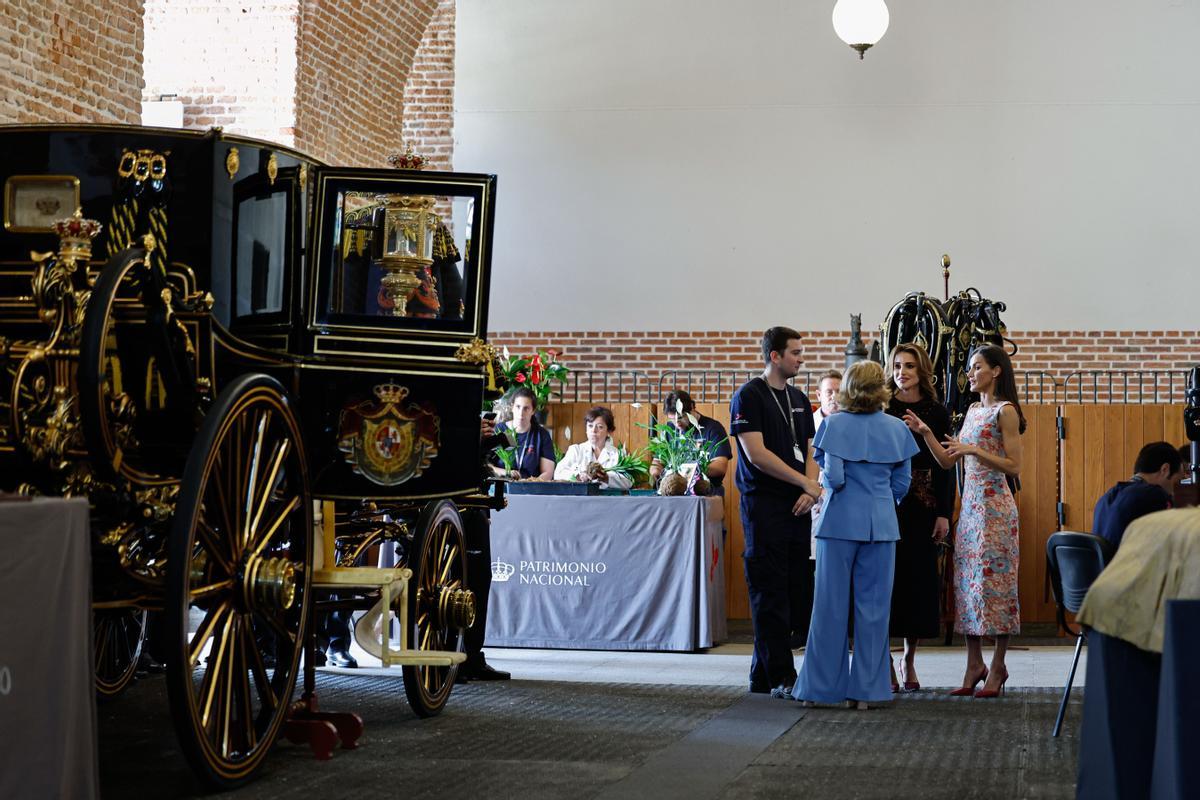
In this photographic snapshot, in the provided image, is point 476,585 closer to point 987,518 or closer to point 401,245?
point 401,245

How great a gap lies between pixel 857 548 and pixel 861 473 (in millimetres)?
331

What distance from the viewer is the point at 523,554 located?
9.67 m

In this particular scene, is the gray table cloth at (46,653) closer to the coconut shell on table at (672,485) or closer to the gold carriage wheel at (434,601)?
the gold carriage wheel at (434,601)

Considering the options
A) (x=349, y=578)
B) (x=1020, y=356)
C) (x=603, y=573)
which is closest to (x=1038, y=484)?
(x=1020, y=356)

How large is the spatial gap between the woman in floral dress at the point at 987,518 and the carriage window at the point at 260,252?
10.7ft

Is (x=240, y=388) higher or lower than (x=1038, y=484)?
higher

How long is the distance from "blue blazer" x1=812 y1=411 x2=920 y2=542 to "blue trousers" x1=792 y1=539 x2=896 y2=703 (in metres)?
0.08

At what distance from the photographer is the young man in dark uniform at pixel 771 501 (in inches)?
280

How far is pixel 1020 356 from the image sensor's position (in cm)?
1322

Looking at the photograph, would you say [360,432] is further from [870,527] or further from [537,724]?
[870,527]

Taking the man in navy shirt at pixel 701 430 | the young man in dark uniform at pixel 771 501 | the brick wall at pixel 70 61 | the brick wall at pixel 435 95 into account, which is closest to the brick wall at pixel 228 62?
the brick wall at pixel 70 61

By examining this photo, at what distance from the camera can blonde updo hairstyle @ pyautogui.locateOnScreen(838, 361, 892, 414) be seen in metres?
6.79

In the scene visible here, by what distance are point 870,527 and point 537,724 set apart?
168cm

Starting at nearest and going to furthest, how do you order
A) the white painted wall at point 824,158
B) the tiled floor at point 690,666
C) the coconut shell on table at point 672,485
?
the tiled floor at point 690,666, the coconut shell on table at point 672,485, the white painted wall at point 824,158
